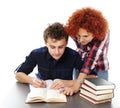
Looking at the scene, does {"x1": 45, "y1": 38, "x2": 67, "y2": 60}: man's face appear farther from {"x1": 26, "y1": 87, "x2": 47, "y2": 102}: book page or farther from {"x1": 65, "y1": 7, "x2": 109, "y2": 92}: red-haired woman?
{"x1": 26, "y1": 87, "x2": 47, "y2": 102}: book page

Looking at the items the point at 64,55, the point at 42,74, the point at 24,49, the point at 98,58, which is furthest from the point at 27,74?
the point at 24,49

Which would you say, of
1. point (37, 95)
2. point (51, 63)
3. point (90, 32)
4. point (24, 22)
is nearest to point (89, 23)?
point (90, 32)

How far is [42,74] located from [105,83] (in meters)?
0.62

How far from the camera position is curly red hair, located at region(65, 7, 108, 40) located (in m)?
2.00

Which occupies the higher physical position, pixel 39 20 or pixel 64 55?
pixel 39 20

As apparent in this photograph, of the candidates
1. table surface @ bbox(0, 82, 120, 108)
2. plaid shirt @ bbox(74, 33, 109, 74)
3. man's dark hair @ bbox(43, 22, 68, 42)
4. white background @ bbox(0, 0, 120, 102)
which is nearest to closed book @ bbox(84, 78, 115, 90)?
table surface @ bbox(0, 82, 120, 108)

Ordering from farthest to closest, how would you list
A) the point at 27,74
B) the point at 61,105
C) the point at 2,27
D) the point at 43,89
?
1. the point at 2,27
2. the point at 27,74
3. the point at 43,89
4. the point at 61,105

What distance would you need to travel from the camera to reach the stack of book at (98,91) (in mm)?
1687

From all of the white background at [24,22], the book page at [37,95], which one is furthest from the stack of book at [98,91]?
the white background at [24,22]

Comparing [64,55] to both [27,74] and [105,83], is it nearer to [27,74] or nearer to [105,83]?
[27,74]

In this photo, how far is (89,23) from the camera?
6.55 ft

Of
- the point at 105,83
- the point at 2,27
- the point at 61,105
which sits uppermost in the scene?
the point at 2,27

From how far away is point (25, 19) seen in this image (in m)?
3.06

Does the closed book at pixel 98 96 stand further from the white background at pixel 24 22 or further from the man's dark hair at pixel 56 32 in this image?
the white background at pixel 24 22
